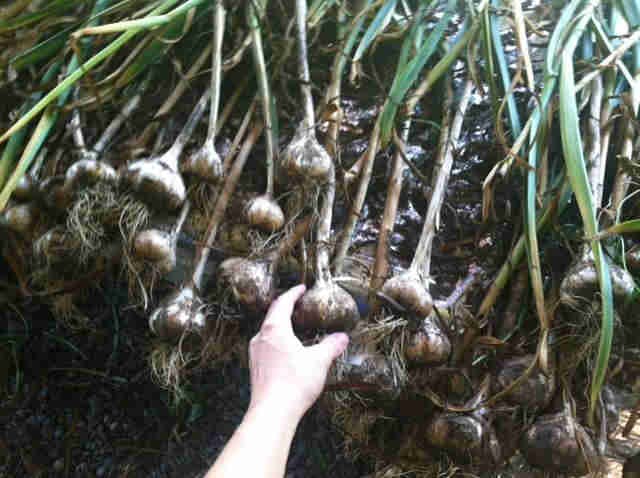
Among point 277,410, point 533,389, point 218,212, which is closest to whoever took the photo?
point 277,410

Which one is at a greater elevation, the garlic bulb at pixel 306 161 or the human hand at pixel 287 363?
the garlic bulb at pixel 306 161

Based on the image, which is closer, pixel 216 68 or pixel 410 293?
pixel 410 293

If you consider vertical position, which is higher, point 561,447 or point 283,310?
point 283,310

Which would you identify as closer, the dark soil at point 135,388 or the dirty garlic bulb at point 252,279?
the dirty garlic bulb at point 252,279

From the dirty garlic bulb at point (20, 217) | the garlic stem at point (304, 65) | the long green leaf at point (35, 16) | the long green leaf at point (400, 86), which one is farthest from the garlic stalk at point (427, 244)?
the long green leaf at point (35, 16)

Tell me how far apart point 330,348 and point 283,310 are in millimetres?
76

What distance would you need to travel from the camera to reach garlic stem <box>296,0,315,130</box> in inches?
30.9

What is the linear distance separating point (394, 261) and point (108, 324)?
1.88 ft

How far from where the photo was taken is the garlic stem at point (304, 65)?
0.78 m

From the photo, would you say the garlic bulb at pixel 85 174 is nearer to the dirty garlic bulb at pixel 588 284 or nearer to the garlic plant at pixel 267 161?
the garlic plant at pixel 267 161

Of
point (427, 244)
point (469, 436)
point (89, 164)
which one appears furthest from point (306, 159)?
point (469, 436)

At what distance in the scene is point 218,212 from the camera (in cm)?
79

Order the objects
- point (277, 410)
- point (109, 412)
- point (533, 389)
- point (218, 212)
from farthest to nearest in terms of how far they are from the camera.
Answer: point (109, 412), point (218, 212), point (533, 389), point (277, 410)

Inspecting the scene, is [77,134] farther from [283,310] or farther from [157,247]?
[283,310]
